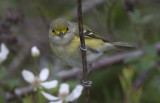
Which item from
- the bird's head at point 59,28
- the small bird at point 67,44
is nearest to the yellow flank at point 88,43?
the small bird at point 67,44

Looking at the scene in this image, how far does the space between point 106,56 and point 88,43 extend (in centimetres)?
102

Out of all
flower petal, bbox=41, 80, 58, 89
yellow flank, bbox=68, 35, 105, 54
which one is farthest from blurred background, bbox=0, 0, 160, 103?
yellow flank, bbox=68, 35, 105, 54

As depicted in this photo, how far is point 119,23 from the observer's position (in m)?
3.74

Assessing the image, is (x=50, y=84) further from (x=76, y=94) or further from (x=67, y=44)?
(x=67, y=44)

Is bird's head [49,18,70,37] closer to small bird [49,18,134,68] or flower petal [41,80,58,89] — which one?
small bird [49,18,134,68]

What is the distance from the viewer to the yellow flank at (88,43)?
2.33 m

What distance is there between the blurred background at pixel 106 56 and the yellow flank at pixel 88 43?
279mm

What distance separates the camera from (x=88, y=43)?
8.18 ft

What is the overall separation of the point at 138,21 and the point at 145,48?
360 mm

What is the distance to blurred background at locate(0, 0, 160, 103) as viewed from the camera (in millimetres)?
2352

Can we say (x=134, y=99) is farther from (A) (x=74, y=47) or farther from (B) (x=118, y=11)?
(B) (x=118, y=11)

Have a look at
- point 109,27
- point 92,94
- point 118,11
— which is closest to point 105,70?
point 92,94

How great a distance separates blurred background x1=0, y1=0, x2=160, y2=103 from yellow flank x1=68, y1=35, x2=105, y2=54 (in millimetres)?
279

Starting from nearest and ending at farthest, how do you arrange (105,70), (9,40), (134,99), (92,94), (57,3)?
1. (134,99)
2. (9,40)
3. (92,94)
4. (105,70)
5. (57,3)
